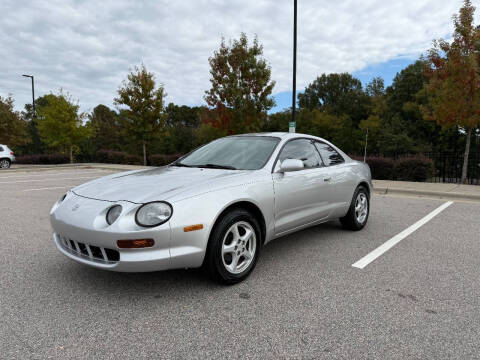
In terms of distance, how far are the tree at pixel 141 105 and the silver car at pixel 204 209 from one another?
16625mm

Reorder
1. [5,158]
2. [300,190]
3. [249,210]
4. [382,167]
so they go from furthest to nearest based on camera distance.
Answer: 1. [5,158]
2. [382,167]
3. [300,190]
4. [249,210]

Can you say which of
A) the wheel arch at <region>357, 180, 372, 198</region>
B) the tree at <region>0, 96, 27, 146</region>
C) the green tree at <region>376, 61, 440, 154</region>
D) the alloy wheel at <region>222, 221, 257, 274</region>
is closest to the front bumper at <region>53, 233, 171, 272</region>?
the alloy wheel at <region>222, 221, 257, 274</region>

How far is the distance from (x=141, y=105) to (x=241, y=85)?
283 inches

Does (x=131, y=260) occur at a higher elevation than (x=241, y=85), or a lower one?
lower

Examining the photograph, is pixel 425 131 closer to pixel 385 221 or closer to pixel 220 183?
pixel 385 221

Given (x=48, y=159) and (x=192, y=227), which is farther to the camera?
(x=48, y=159)

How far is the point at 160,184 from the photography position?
3.13m

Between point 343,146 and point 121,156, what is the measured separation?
3115 cm

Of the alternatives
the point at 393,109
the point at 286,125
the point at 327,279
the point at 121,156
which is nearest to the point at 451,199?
the point at 327,279

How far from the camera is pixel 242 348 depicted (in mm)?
2234

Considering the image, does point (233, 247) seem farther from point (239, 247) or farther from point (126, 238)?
point (126, 238)

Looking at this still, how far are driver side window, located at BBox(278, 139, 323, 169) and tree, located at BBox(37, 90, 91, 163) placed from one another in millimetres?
20604

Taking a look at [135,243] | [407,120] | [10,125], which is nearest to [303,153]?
[135,243]

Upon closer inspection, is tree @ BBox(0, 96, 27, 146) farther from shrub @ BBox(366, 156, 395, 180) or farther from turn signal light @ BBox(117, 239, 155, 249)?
turn signal light @ BBox(117, 239, 155, 249)
